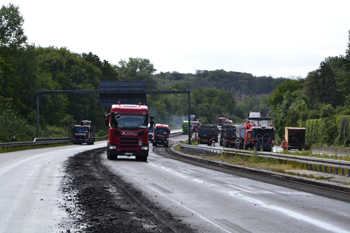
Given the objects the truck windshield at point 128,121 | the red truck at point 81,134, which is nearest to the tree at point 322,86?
the red truck at point 81,134

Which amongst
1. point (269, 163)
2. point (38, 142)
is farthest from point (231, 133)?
point (269, 163)

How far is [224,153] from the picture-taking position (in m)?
30.7

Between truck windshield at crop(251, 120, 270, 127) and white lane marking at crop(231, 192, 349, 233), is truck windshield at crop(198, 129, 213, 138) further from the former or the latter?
white lane marking at crop(231, 192, 349, 233)

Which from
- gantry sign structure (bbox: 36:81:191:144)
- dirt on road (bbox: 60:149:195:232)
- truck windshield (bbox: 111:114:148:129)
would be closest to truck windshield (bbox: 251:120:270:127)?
gantry sign structure (bbox: 36:81:191:144)

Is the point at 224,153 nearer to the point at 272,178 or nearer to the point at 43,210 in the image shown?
the point at 272,178

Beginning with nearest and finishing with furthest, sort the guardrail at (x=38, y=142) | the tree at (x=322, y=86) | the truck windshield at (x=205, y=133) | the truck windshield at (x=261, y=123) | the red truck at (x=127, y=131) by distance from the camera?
the red truck at (x=127, y=131) < the guardrail at (x=38, y=142) < the truck windshield at (x=261, y=123) < the truck windshield at (x=205, y=133) < the tree at (x=322, y=86)

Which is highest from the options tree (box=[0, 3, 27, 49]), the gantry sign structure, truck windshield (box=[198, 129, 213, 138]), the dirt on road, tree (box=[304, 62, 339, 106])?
tree (box=[0, 3, 27, 49])

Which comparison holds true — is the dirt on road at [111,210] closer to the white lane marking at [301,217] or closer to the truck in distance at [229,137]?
the white lane marking at [301,217]

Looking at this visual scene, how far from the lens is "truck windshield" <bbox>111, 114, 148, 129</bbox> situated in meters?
26.1

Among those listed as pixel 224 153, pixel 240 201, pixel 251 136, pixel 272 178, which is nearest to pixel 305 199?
pixel 240 201

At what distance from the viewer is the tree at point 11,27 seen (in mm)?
71250

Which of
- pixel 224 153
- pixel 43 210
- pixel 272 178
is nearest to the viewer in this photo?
pixel 43 210

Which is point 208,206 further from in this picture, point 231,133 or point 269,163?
point 231,133

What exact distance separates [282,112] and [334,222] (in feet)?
294
